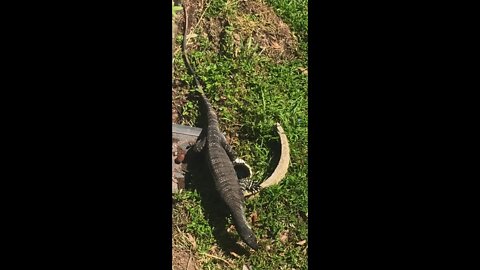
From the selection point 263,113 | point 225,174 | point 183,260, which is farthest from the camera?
point 263,113

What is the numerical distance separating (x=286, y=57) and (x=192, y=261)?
4.82 ft

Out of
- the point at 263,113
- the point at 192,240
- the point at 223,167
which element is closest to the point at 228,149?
the point at 223,167

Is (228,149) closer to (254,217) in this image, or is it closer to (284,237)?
(254,217)

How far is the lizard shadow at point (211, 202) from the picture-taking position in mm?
4230

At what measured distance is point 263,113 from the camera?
4465 mm

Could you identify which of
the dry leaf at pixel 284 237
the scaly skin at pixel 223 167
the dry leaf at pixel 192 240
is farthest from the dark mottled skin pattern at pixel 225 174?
the dry leaf at pixel 192 240

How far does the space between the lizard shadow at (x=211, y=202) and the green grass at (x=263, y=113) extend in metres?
0.04

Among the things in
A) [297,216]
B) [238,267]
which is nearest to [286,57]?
[297,216]

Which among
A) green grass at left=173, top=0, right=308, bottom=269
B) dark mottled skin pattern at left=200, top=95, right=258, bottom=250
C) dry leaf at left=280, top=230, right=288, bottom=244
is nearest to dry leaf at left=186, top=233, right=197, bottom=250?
green grass at left=173, top=0, right=308, bottom=269

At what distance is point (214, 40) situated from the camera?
4555 mm

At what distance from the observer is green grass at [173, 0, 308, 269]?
169 inches

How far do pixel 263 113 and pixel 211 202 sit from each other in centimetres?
67

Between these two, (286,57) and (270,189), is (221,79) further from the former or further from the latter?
(270,189)

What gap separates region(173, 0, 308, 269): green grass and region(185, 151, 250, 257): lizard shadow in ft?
0.14
